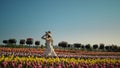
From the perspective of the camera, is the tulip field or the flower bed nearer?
the flower bed

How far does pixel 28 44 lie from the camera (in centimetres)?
4719

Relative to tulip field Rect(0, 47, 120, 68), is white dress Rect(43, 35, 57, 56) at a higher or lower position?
higher

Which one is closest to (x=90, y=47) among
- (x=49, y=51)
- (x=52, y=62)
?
(x=49, y=51)

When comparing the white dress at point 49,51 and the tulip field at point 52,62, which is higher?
the white dress at point 49,51

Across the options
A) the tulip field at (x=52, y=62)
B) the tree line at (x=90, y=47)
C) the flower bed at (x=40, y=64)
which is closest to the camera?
the flower bed at (x=40, y=64)

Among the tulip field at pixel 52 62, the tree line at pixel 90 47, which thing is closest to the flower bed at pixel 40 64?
the tulip field at pixel 52 62

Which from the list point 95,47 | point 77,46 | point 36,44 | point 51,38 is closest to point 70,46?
point 77,46

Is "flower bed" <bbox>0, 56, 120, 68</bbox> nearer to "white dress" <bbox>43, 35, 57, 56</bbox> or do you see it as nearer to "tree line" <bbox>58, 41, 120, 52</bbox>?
"white dress" <bbox>43, 35, 57, 56</bbox>

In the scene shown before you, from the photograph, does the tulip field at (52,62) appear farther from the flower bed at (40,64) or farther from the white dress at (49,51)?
the white dress at (49,51)

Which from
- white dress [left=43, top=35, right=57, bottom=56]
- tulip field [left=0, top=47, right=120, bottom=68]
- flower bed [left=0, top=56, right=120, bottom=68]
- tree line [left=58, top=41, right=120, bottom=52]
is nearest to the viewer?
flower bed [left=0, top=56, right=120, bottom=68]

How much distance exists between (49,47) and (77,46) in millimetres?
34456

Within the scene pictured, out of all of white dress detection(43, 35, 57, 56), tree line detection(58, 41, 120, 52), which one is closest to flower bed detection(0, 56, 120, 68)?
white dress detection(43, 35, 57, 56)

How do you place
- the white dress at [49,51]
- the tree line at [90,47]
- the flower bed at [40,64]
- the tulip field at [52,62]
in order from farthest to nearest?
1. the tree line at [90,47]
2. the white dress at [49,51]
3. the tulip field at [52,62]
4. the flower bed at [40,64]

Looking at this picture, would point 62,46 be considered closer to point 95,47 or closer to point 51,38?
point 95,47
